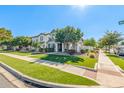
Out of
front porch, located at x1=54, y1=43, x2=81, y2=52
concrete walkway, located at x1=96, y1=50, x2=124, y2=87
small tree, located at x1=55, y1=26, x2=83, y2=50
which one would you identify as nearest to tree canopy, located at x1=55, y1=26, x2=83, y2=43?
small tree, located at x1=55, y1=26, x2=83, y2=50

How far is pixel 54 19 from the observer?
12.7m

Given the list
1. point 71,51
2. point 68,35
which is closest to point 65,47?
point 71,51

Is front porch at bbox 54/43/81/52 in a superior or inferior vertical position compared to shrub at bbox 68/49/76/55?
superior

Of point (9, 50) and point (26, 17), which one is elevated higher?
point (26, 17)

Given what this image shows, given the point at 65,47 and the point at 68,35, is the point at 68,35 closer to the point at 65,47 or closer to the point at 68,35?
the point at 68,35

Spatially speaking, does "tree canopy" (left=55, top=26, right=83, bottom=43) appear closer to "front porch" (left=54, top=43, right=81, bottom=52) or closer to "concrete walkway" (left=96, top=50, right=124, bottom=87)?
"front porch" (left=54, top=43, right=81, bottom=52)

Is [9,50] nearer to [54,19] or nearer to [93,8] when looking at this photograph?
[54,19]

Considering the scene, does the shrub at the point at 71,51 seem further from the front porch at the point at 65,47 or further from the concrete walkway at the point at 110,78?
the concrete walkway at the point at 110,78

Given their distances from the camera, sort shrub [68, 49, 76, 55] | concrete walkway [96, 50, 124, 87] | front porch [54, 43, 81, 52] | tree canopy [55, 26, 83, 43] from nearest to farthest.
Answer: concrete walkway [96, 50, 124, 87] < tree canopy [55, 26, 83, 43] < shrub [68, 49, 76, 55] < front porch [54, 43, 81, 52]

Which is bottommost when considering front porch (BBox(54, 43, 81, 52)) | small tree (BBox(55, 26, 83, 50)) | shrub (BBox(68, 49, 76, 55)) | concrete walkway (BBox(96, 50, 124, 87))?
concrete walkway (BBox(96, 50, 124, 87))
